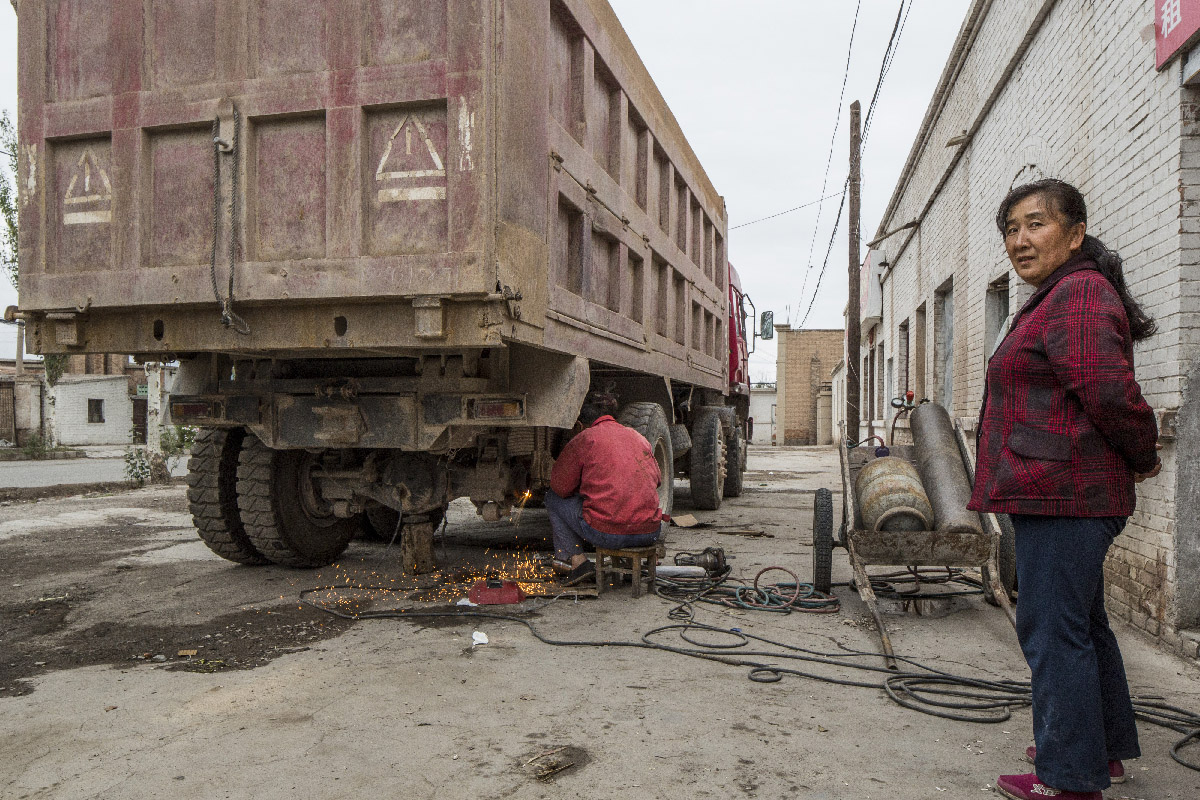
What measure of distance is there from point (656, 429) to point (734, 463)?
4.50 metres

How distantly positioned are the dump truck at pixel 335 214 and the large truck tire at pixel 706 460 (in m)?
4.20

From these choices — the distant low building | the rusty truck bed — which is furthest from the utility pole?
the distant low building

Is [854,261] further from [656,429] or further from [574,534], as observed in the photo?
[574,534]

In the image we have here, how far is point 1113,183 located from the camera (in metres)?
4.68

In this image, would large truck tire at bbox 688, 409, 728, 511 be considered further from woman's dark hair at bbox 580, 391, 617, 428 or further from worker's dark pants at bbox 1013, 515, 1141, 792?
worker's dark pants at bbox 1013, 515, 1141, 792

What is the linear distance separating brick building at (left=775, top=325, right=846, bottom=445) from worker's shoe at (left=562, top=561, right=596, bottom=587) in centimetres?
3160

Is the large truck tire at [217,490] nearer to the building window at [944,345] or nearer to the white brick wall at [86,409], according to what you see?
the building window at [944,345]

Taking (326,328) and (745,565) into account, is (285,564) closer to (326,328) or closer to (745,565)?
(326,328)

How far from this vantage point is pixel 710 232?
9234 millimetres

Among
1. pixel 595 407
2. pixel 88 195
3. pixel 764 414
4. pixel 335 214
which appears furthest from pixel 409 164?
pixel 764 414

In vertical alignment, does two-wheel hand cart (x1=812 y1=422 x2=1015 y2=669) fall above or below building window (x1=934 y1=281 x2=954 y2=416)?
below

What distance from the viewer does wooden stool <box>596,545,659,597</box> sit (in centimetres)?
502

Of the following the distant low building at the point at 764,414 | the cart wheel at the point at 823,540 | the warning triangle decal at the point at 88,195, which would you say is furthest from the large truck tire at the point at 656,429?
the distant low building at the point at 764,414

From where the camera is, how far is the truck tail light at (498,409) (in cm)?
441
